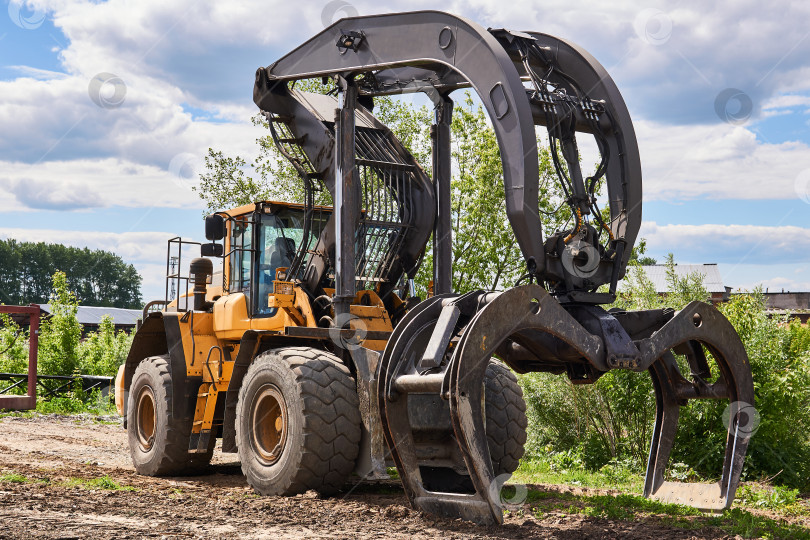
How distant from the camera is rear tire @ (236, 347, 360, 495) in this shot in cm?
777

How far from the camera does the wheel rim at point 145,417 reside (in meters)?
11.0

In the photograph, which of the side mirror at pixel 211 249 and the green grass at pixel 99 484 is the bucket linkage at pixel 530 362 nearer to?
the green grass at pixel 99 484

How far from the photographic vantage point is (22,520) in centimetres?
659

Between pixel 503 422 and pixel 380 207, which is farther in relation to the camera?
pixel 380 207

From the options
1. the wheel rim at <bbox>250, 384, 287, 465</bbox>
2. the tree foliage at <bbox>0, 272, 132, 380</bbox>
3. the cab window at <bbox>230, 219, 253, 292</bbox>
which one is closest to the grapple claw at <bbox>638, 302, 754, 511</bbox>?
the wheel rim at <bbox>250, 384, 287, 465</bbox>

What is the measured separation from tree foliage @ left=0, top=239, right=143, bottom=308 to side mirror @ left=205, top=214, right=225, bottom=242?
81.7 m

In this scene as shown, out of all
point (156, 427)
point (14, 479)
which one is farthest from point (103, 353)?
point (14, 479)

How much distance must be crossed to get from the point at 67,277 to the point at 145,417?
82.4m

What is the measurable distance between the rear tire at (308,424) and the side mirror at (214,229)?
200 centimetres

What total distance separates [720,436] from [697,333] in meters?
4.36

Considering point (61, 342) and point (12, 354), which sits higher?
point (61, 342)

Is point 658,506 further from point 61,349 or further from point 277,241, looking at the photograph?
point 61,349

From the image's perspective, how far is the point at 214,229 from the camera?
9.82m

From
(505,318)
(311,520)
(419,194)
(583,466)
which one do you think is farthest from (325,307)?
(583,466)
